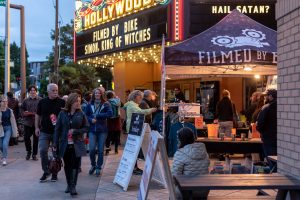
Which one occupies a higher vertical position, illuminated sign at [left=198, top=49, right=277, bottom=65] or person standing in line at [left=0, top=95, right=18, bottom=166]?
illuminated sign at [left=198, top=49, right=277, bottom=65]

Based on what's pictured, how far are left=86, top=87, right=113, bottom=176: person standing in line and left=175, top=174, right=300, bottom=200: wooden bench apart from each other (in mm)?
4608

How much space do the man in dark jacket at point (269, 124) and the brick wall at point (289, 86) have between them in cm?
271

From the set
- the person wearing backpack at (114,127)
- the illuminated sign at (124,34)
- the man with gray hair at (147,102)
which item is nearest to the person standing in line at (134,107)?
the man with gray hair at (147,102)

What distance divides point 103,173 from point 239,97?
8872 millimetres

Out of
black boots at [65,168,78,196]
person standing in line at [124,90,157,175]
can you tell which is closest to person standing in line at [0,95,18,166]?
person standing in line at [124,90,157,175]

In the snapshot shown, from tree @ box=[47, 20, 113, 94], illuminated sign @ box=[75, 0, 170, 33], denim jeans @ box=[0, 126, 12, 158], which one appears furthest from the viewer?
tree @ box=[47, 20, 113, 94]

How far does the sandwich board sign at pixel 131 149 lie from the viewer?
851cm

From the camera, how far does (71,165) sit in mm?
8164

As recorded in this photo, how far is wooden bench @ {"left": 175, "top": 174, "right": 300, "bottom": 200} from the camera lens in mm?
4906

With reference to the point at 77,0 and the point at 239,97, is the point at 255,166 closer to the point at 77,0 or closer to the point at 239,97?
the point at 239,97

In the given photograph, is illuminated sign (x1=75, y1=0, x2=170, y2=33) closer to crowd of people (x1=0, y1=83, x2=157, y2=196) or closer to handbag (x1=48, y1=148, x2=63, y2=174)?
crowd of people (x1=0, y1=83, x2=157, y2=196)

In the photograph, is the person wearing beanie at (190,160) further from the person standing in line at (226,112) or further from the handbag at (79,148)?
the person standing in line at (226,112)

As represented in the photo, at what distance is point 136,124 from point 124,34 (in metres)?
10.2

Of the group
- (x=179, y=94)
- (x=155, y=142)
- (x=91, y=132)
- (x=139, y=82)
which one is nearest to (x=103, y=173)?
(x=91, y=132)
